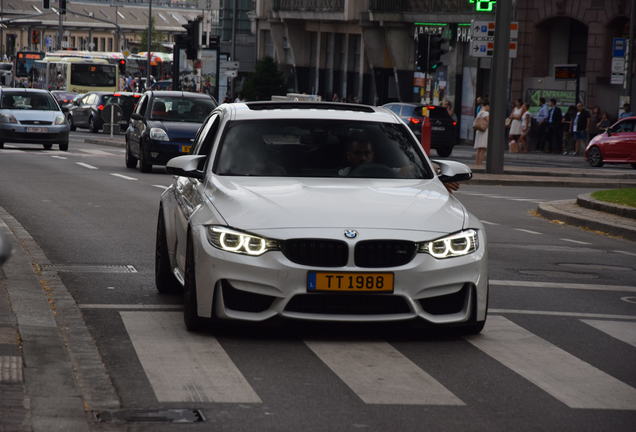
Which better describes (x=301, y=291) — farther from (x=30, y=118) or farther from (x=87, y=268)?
(x=30, y=118)

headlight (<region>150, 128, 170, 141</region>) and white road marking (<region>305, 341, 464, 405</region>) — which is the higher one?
headlight (<region>150, 128, 170, 141</region>)

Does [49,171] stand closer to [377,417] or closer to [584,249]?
[584,249]

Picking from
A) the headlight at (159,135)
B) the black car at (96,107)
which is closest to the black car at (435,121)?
the headlight at (159,135)

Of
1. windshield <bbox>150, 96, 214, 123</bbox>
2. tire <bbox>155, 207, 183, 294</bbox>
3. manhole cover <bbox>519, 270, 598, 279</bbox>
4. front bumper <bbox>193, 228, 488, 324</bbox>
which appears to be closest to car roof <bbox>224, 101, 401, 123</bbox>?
tire <bbox>155, 207, 183, 294</bbox>

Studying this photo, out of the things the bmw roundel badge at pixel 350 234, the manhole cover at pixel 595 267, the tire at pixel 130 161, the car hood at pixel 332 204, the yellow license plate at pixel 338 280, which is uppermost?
the car hood at pixel 332 204

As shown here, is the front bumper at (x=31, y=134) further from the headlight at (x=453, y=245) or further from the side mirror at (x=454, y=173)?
the headlight at (x=453, y=245)

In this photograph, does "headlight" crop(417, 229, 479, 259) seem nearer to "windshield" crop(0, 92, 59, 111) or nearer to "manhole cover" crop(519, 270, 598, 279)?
"manhole cover" crop(519, 270, 598, 279)

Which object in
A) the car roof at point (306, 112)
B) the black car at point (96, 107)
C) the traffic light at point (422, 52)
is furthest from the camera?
the black car at point (96, 107)

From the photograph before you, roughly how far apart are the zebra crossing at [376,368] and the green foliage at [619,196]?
12.4 meters

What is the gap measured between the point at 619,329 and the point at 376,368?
99.4 inches

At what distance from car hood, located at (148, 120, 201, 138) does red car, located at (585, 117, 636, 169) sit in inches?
549

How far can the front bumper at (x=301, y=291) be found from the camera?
28.2 feet

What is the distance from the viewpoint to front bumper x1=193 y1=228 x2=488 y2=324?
8.59 metres

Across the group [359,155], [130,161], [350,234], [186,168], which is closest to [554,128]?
[130,161]
